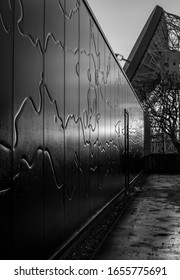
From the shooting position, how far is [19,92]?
4.09 meters

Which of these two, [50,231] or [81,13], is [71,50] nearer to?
[81,13]

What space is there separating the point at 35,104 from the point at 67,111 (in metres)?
1.46

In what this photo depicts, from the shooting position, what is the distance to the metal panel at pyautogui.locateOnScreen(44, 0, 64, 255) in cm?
500

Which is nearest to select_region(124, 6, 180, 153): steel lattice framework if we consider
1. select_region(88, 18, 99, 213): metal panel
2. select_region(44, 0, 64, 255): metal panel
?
select_region(88, 18, 99, 213): metal panel

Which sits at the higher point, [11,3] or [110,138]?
[11,3]

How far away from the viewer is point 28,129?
14.3 ft

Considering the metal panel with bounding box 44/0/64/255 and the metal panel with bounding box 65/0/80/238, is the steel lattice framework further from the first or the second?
the metal panel with bounding box 44/0/64/255

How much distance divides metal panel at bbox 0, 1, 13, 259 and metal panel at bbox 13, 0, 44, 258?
14 cm

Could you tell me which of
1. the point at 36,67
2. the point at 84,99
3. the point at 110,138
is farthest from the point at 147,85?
the point at 36,67

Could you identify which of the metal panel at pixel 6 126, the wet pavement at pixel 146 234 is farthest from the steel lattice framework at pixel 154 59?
the metal panel at pixel 6 126

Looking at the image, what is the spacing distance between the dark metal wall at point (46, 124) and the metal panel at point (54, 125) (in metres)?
0.01

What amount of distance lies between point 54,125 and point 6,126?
1561mm

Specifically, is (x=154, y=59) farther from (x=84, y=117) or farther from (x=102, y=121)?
(x=84, y=117)

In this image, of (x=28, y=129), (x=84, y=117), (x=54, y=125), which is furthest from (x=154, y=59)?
(x=28, y=129)
